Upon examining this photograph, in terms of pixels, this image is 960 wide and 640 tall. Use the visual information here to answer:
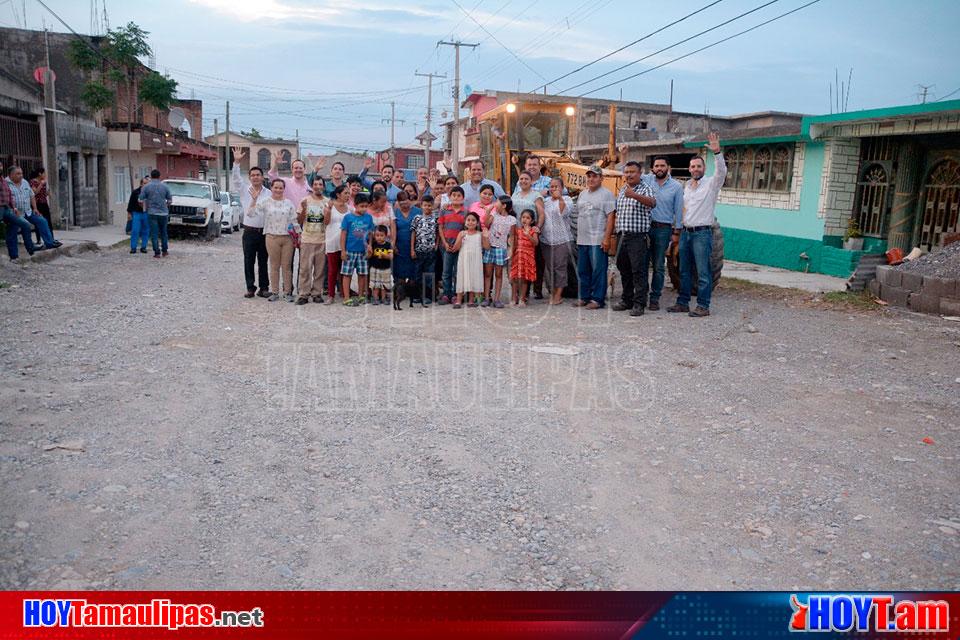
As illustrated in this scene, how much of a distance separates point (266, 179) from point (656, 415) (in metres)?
7.56

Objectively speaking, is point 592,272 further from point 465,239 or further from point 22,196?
point 22,196

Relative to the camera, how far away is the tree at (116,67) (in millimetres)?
24484

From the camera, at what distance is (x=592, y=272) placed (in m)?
10.7

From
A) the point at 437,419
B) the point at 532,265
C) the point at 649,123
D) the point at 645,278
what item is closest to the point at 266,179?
the point at 532,265

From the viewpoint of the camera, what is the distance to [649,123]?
38.5 meters

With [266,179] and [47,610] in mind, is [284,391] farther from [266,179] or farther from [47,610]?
[266,179]

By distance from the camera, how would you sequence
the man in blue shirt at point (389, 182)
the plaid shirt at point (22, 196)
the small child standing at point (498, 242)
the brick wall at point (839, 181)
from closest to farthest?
the small child standing at point (498, 242), the man in blue shirt at point (389, 182), the plaid shirt at point (22, 196), the brick wall at point (839, 181)

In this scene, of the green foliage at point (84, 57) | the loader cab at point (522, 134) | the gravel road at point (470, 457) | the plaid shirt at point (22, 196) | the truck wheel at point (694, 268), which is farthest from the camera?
the green foliage at point (84, 57)

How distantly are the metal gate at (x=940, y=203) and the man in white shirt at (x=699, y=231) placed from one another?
6698mm

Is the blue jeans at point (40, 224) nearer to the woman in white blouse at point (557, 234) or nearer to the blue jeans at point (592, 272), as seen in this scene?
the woman in white blouse at point (557, 234)

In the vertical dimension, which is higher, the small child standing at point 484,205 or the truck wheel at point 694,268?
the small child standing at point 484,205

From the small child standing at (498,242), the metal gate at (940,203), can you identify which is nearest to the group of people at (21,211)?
the small child standing at (498,242)

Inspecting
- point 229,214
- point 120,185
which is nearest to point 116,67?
point 120,185

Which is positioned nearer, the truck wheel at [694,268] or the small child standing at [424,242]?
the small child standing at [424,242]
